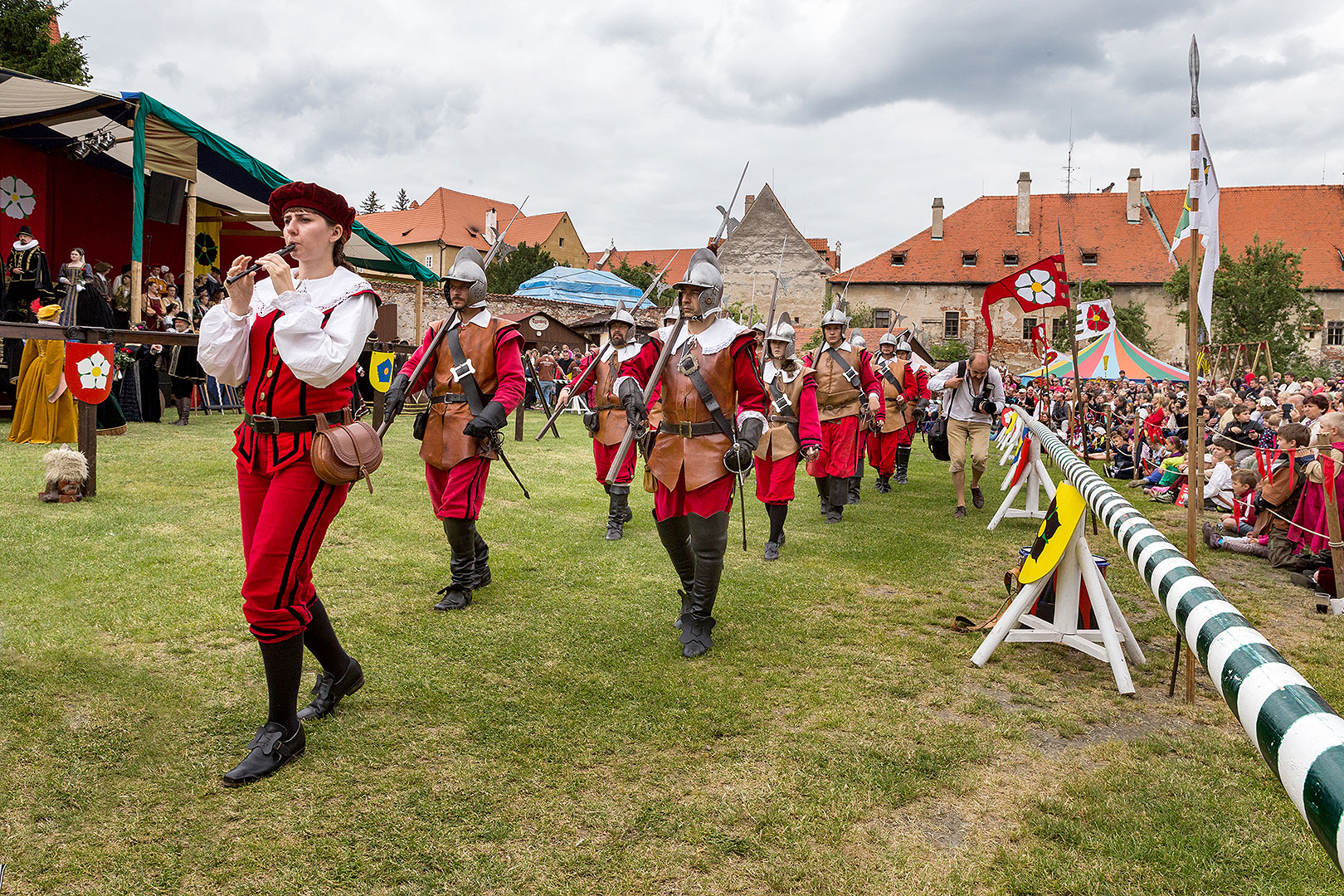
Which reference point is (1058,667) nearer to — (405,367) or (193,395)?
(405,367)

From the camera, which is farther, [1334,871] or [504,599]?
[504,599]

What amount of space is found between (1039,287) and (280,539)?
35.2ft

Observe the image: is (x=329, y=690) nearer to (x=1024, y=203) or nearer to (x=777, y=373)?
(x=777, y=373)

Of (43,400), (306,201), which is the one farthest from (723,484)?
(43,400)

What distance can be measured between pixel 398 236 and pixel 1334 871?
71.4 metres

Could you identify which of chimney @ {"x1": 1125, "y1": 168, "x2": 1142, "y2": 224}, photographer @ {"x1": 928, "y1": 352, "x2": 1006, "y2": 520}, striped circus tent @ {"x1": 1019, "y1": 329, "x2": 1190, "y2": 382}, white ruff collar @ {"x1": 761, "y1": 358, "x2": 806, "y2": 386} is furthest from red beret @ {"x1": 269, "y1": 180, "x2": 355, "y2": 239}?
chimney @ {"x1": 1125, "y1": 168, "x2": 1142, "y2": 224}

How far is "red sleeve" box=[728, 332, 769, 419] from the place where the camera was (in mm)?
4715

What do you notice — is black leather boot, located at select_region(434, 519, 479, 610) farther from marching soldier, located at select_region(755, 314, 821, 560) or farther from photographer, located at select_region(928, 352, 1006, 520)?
photographer, located at select_region(928, 352, 1006, 520)

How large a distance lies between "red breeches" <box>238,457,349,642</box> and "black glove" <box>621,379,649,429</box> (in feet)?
6.19

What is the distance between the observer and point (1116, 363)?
61.7ft

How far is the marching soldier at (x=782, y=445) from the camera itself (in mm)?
7367

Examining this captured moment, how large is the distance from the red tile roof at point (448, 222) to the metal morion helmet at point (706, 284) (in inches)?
2437

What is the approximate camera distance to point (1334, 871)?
263 centimetres

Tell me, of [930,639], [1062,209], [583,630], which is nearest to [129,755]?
[583,630]
